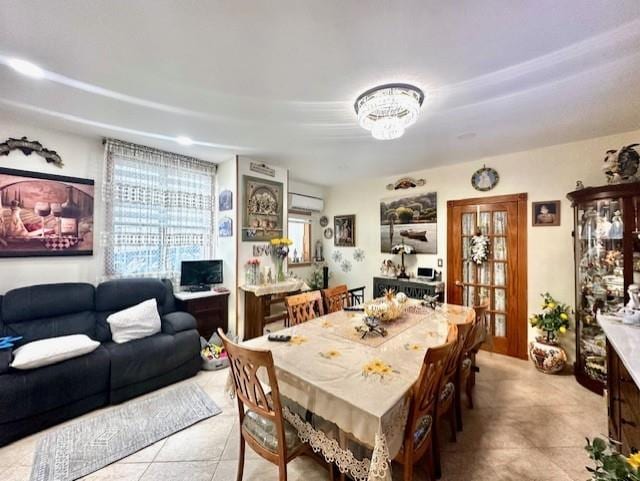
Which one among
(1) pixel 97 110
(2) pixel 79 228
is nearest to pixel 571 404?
(1) pixel 97 110

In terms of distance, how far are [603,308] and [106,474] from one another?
14.4 feet

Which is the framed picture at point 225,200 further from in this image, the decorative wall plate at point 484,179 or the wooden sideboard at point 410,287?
the decorative wall plate at point 484,179

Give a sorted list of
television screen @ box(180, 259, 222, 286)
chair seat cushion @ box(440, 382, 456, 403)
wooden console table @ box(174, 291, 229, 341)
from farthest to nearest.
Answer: television screen @ box(180, 259, 222, 286) < wooden console table @ box(174, 291, 229, 341) < chair seat cushion @ box(440, 382, 456, 403)

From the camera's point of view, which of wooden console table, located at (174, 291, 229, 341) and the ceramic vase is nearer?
the ceramic vase

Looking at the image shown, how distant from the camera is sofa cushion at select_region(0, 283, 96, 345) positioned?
233 centimetres

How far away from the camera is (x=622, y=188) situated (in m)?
2.38

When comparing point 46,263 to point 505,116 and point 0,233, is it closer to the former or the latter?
point 0,233

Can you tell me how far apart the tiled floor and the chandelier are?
2.39 meters

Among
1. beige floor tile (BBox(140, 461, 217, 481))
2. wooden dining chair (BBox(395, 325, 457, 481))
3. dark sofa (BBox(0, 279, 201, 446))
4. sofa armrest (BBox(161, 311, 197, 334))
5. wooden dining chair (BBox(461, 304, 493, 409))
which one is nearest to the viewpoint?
wooden dining chair (BBox(395, 325, 457, 481))

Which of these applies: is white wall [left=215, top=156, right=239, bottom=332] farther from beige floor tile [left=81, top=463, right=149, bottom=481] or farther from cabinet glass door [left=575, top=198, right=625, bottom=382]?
cabinet glass door [left=575, top=198, right=625, bottom=382]

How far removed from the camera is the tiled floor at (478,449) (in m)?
1.65

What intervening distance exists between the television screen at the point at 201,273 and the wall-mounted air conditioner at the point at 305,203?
5.79ft

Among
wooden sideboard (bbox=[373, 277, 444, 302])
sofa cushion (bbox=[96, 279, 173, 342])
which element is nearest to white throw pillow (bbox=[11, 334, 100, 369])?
sofa cushion (bbox=[96, 279, 173, 342])

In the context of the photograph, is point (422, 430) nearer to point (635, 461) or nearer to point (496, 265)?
point (635, 461)
